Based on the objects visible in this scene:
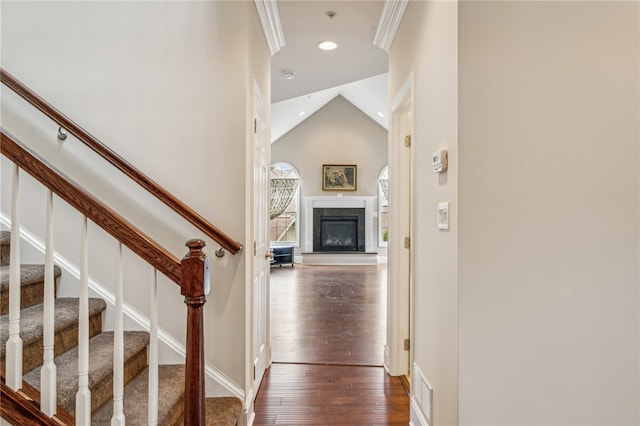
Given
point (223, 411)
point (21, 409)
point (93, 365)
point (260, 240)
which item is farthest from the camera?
point (260, 240)

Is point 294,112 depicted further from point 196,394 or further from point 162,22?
point 196,394

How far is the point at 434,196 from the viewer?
1974mm

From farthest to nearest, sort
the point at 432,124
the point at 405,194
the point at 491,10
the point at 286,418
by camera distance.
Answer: the point at 405,194, the point at 286,418, the point at 432,124, the point at 491,10

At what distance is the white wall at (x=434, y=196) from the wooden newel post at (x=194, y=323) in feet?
3.30

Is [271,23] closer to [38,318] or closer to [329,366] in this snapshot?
[38,318]

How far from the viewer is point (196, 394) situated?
4.33 ft

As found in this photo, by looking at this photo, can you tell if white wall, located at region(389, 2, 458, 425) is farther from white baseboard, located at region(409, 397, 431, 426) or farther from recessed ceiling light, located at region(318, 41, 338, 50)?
recessed ceiling light, located at region(318, 41, 338, 50)

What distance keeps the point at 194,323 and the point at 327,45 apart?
2839 mm

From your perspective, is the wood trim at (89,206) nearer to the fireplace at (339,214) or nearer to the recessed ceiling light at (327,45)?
the recessed ceiling light at (327,45)

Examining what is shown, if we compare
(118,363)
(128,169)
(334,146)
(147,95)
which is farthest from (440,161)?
(334,146)

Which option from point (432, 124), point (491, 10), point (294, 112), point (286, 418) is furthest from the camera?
point (294, 112)

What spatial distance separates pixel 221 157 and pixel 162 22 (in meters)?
0.88

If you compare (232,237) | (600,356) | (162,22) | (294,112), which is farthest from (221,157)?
(294,112)

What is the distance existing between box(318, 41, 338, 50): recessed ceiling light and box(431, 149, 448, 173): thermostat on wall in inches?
76.6
